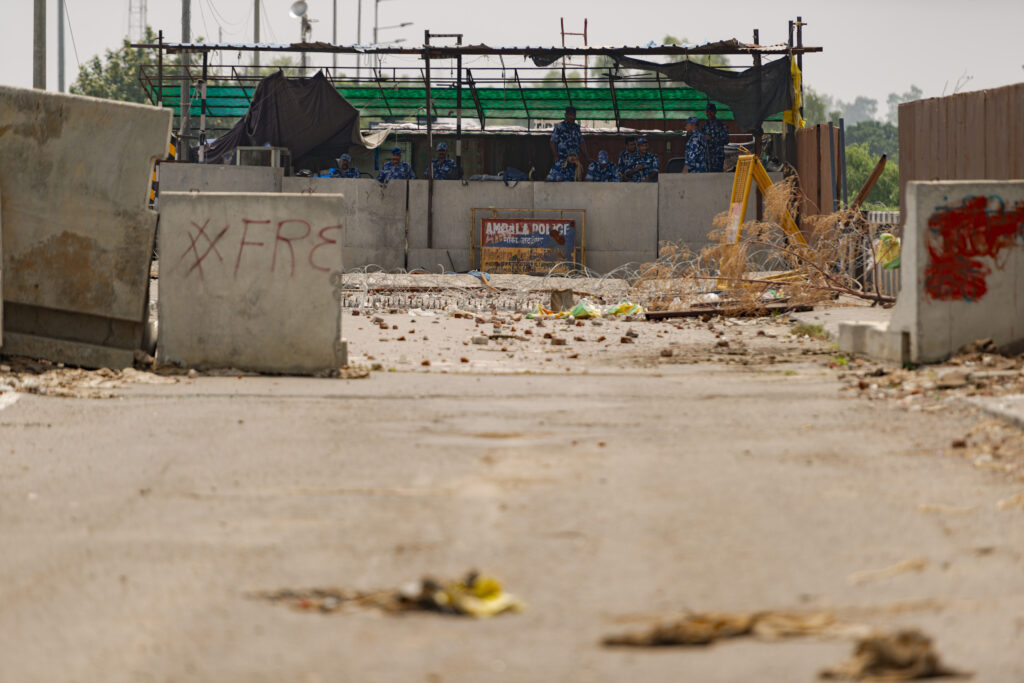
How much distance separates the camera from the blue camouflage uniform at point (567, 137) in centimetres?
2591

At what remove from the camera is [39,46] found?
24.4 meters

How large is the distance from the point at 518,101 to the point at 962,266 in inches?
818

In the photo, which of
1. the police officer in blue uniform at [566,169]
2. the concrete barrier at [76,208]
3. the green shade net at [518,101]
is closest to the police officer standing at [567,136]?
the police officer in blue uniform at [566,169]

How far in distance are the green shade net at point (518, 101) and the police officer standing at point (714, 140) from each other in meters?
4.20

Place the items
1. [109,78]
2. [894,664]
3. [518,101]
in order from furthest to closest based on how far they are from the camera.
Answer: [109,78] → [518,101] → [894,664]

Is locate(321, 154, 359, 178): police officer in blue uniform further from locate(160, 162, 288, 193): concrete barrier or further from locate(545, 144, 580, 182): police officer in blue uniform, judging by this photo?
locate(545, 144, 580, 182): police officer in blue uniform

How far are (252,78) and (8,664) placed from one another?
25.3 meters

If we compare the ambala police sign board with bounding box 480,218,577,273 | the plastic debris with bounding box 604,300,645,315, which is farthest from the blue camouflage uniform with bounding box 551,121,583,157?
the plastic debris with bounding box 604,300,645,315

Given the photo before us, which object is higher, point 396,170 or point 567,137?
point 567,137

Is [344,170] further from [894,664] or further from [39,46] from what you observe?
[894,664]

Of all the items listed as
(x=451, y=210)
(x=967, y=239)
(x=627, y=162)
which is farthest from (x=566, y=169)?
(x=967, y=239)

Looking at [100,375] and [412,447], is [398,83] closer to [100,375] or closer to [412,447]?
[100,375]

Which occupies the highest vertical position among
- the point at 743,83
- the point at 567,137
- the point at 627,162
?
the point at 743,83

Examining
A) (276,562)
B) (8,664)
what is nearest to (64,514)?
(276,562)
